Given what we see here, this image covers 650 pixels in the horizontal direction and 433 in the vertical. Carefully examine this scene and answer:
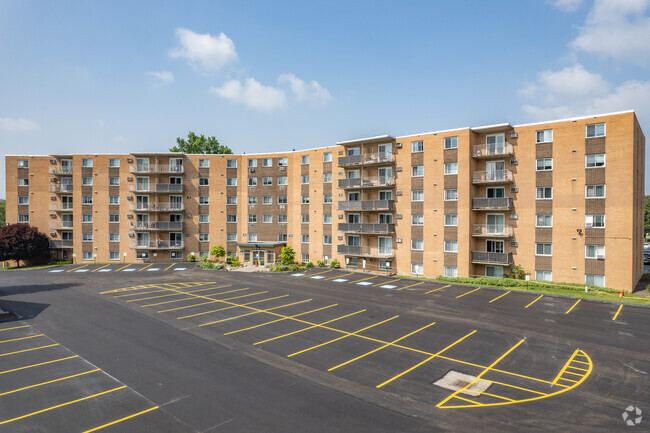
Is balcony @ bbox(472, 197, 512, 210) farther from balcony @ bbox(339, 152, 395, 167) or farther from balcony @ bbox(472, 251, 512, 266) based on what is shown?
balcony @ bbox(339, 152, 395, 167)

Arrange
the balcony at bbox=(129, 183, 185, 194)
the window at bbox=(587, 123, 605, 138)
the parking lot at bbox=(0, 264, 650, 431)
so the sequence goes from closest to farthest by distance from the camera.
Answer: the parking lot at bbox=(0, 264, 650, 431) → the window at bbox=(587, 123, 605, 138) → the balcony at bbox=(129, 183, 185, 194)

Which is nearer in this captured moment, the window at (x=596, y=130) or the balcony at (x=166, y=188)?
the window at (x=596, y=130)

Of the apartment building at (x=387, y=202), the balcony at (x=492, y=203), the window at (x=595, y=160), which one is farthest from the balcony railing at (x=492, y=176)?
the window at (x=595, y=160)

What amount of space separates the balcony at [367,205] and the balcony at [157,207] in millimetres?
23986

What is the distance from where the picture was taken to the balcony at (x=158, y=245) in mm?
51500

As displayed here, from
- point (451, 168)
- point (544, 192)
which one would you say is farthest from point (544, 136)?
point (451, 168)

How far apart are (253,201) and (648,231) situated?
10006 cm

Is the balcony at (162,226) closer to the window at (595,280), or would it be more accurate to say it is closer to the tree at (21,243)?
the tree at (21,243)

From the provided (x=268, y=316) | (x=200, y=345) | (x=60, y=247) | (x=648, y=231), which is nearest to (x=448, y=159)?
(x=268, y=316)

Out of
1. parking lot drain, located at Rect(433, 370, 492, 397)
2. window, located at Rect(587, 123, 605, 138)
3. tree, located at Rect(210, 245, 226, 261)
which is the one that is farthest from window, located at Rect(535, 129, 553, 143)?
tree, located at Rect(210, 245, 226, 261)

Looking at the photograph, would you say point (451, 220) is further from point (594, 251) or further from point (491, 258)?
point (594, 251)

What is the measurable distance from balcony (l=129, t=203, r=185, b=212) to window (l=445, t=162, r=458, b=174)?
1427 inches

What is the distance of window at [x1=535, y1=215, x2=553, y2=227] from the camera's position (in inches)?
1368

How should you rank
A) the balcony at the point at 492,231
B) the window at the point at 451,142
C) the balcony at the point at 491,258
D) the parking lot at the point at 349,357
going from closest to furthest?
the parking lot at the point at 349,357
the balcony at the point at 491,258
the balcony at the point at 492,231
the window at the point at 451,142
